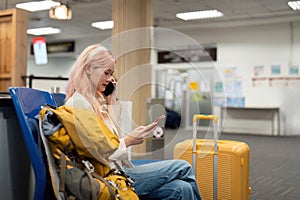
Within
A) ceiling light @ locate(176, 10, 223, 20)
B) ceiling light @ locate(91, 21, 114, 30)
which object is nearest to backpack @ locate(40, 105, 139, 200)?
ceiling light @ locate(176, 10, 223, 20)

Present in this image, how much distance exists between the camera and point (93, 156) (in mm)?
1266

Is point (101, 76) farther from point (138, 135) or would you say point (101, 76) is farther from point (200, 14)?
point (200, 14)

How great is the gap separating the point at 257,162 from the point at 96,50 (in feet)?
12.8

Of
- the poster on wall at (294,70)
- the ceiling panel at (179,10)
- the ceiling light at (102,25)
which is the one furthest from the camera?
the ceiling light at (102,25)

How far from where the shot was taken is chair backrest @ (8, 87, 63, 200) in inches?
51.3

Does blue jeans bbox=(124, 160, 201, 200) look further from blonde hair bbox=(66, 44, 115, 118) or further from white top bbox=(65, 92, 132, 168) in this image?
blonde hair bbox=(66, 44, 115, 118)

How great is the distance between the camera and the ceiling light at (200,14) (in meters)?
7.86

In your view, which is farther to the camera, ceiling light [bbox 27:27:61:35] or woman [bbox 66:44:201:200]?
ceiling light [bbox 27:27:61:35]

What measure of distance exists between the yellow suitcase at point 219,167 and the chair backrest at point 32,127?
1065 millimetres

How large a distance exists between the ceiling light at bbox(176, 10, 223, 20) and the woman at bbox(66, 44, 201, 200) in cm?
665

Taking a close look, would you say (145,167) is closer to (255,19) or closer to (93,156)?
(93,156)

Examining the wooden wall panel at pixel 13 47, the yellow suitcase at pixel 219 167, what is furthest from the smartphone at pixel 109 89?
the wooden wall panel at pixel 13 47

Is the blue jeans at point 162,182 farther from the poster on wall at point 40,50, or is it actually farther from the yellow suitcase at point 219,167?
the poster on wall at point 40,50

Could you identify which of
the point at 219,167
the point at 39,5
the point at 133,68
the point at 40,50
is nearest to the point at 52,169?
the point at 133,68
